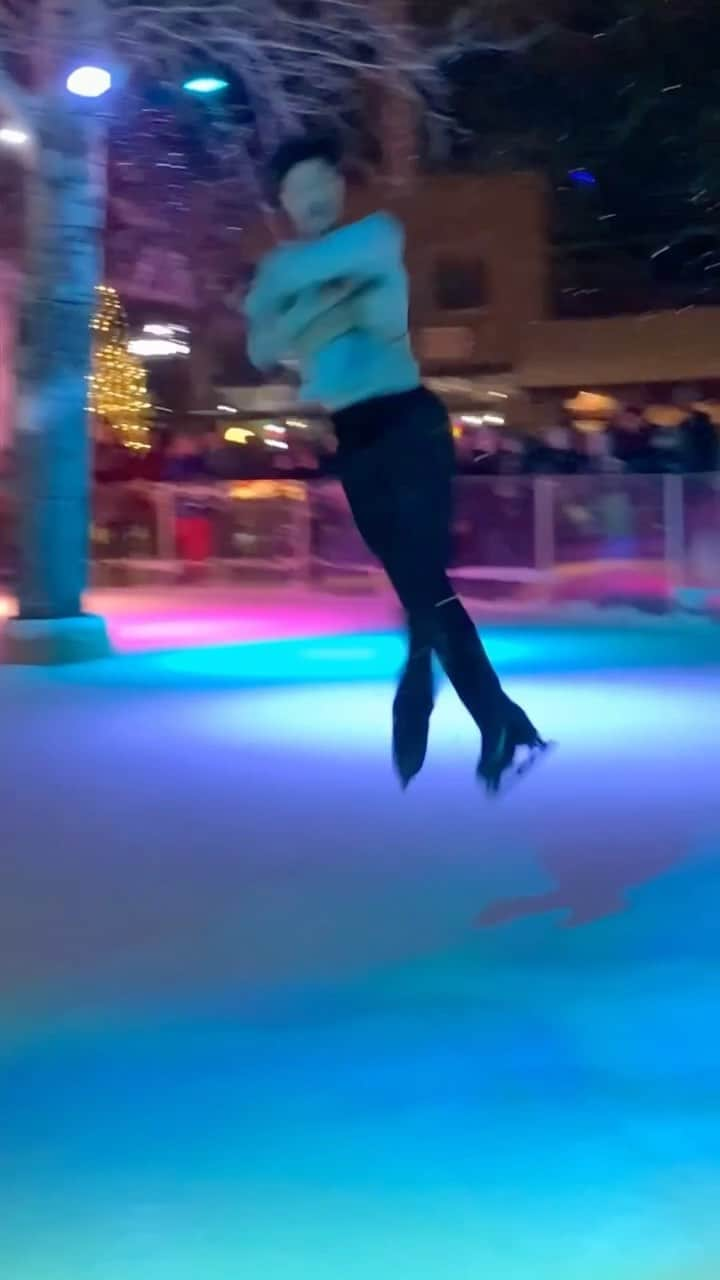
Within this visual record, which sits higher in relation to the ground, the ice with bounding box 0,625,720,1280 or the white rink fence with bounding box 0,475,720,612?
the white rink fence with bounding box 0,475,720,612

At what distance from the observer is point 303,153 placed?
4.00 metres

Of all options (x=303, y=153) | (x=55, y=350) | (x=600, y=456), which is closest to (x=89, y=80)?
(x=55, y=350)

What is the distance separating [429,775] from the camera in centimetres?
524

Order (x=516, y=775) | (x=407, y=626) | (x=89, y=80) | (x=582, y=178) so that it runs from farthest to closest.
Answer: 1. (x=582, y=178)
2. (x=89, y=80)
3. (x=516, y=775)
4. (x=407, y=626)

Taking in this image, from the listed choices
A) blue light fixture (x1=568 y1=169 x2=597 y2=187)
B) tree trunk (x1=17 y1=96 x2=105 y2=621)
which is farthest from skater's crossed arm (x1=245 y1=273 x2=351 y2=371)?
blue light fixture (x1=568 y1=169 x2=597 y2=187)

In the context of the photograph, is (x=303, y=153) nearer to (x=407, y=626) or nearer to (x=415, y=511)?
(x=415, y=511)

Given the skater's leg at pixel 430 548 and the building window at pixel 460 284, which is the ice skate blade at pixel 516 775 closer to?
the skater's leg at pixel 430 548

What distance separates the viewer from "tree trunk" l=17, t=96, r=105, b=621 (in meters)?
8.89

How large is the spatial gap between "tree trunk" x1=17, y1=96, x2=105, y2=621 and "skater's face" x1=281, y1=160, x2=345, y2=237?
202 inches

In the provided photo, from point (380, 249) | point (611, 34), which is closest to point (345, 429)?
point (380, 249)

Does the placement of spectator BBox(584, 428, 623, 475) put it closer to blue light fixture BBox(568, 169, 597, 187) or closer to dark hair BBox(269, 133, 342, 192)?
dark hair BBox(269, 133, 342, 192)

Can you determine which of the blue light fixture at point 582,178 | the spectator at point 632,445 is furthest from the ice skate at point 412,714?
the blue light fixture at point 582,178

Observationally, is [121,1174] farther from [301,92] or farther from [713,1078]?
[301,92]

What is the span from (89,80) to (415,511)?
5.59 meters
